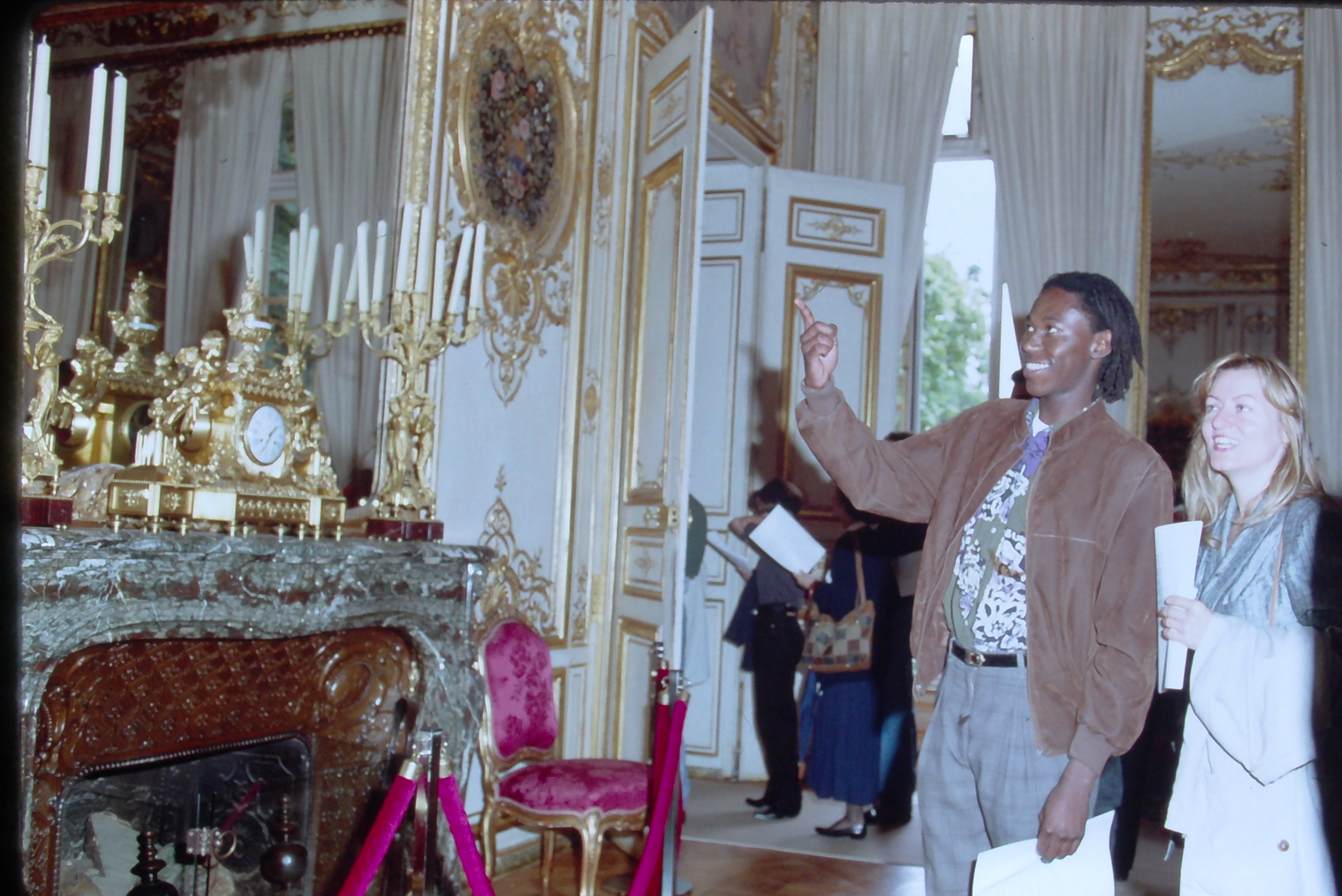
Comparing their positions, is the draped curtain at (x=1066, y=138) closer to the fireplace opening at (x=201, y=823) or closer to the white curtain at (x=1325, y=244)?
the white curtain at (x=1325, y=244)

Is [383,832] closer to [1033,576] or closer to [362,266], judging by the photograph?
[1033,576]

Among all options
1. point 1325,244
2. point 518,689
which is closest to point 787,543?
point 518,689

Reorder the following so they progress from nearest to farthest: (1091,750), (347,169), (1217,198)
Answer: (1091,750)
(347,169)
(1217,198)

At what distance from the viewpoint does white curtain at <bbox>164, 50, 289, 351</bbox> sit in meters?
3.34

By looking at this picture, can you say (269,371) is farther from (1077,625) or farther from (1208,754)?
(1208,754)

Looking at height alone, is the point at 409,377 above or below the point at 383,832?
above

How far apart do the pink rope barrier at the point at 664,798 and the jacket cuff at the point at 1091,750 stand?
115cm

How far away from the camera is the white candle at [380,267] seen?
10.1 ft

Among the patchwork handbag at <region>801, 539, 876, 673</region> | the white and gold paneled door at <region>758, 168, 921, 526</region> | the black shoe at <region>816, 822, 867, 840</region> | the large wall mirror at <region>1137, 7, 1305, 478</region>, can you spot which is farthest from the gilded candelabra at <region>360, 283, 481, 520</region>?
the large wall mirror at <region>1137, 7, 1305, 478</region>

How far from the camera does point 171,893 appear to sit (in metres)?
2.49

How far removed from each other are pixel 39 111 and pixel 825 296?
14.2ft

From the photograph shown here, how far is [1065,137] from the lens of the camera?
609cm

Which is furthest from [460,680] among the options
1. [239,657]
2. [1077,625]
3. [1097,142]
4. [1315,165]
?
[1315,165]

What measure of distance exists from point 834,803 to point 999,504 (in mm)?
3775
